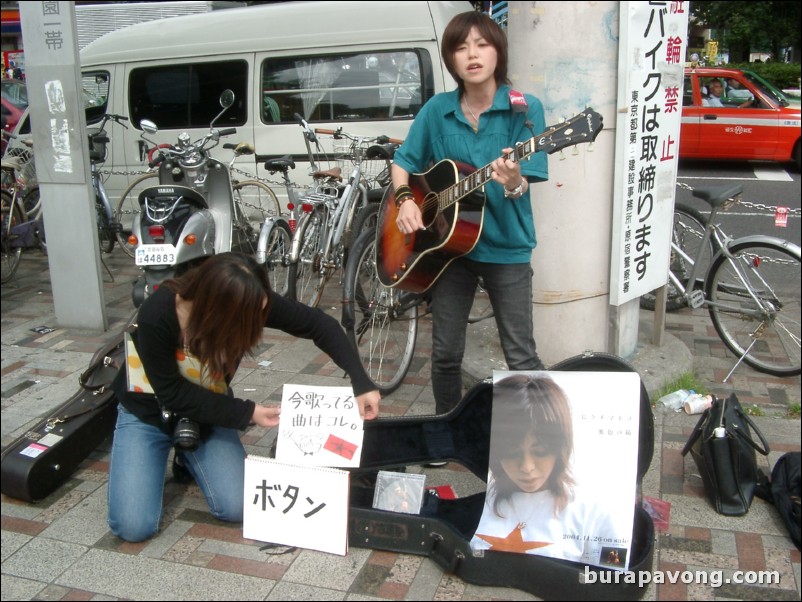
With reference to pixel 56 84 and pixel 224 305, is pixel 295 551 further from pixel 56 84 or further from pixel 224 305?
pixel 56 84

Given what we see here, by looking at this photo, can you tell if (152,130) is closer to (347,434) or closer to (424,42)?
(424,42)

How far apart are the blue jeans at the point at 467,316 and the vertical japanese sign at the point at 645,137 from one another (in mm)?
847

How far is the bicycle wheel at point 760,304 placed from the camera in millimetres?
4059

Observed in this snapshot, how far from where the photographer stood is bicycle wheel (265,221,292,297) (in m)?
5.22

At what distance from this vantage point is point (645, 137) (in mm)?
3580

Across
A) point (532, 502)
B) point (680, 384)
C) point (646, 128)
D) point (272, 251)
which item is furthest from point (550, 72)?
point (272, 251)

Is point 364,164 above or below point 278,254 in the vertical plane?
above

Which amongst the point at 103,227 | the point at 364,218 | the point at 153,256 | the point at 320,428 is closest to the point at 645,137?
the point at 364,218

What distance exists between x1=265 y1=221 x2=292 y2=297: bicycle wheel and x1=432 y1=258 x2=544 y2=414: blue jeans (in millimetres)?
2251

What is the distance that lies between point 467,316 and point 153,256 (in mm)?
2144

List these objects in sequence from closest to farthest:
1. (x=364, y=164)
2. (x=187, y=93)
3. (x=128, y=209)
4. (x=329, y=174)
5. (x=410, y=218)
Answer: (x=410, y=218) < (x=329, y=174) < (x=364, y=164) < (x=187, y=93) < (x=128, y=209)

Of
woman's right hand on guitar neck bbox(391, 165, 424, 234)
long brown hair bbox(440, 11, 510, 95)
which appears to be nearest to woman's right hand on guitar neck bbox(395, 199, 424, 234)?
woman's right hand on guitar neck bbox(391, 165, 424, 234)

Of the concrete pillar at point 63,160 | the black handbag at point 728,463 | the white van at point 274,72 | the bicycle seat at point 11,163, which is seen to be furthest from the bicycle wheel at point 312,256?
the bicycle seat at point 11,163

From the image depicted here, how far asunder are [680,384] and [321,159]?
376 cm
